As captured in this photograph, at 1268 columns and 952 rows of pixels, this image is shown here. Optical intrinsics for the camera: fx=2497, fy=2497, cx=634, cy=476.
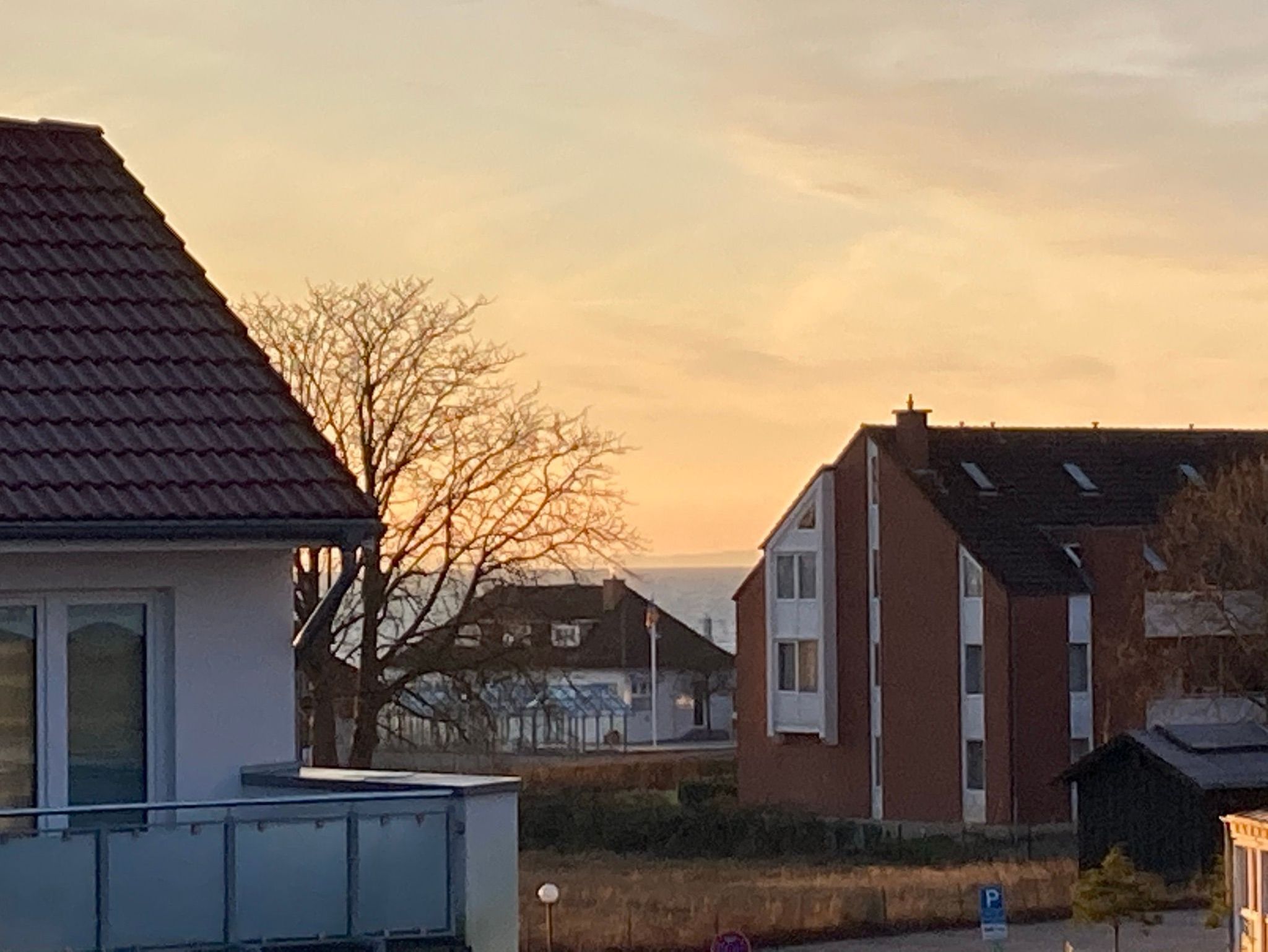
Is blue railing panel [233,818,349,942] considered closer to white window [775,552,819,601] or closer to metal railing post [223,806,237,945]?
metal railing post [223,806,237,945]

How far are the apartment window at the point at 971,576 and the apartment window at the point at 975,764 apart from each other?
355cm

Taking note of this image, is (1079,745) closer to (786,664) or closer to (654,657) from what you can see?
(786,664)

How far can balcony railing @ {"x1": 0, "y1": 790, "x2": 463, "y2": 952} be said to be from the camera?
12617mm

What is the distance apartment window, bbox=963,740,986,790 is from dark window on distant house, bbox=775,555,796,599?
333 inches

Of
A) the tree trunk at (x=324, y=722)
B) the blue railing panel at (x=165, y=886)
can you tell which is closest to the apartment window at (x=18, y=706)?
the blue railing panel at (x=165, y=886)

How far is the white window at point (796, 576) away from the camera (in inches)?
2589

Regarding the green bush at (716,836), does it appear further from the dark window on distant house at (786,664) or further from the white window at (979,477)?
the white window at (979,477)

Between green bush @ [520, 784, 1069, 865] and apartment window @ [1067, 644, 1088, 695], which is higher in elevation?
apartment window @ [1067, 644, 1088, 695]

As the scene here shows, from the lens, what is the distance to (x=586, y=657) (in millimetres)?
124375

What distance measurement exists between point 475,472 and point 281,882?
38.1 metres

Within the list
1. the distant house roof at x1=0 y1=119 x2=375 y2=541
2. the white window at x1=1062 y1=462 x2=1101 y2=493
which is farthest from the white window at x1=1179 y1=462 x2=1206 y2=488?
the distant house roof at x1=0 y1=119 x2=375 y2=541

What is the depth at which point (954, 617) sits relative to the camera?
60.6 metres

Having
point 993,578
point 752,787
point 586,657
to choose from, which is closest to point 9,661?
point 993,578

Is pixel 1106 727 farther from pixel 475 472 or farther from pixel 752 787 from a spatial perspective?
pixel 475 472
